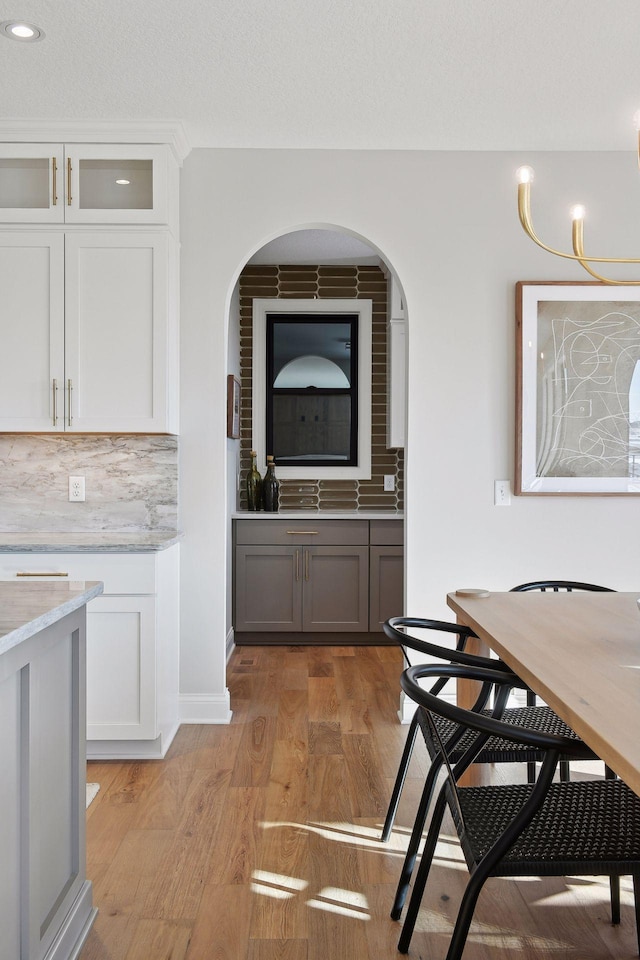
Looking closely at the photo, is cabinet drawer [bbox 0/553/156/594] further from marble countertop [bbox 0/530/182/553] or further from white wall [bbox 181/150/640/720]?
white wall [bbox 181/150/640/720]

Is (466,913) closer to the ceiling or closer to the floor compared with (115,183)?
closer to the floor

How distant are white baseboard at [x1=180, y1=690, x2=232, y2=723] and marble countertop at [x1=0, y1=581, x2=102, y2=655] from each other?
173 cm

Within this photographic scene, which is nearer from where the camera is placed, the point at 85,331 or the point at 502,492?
the point at 85,331

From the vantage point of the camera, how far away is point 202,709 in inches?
135

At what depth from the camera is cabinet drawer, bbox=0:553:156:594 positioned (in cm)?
291

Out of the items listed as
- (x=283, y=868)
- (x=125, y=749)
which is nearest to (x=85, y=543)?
(x=125, y=749)

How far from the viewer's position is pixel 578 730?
4.13 feet

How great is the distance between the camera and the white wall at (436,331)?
3.44 meters

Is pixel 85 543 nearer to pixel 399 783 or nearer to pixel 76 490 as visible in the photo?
pixel 76 490

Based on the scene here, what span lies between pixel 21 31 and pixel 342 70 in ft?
3.62

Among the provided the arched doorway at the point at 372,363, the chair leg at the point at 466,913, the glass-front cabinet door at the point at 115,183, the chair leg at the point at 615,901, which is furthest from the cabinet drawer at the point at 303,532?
the chair leg at the point at 466,913

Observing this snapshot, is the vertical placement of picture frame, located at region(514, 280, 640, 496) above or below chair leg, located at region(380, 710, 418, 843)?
above

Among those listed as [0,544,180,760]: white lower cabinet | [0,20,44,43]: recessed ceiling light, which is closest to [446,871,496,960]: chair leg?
[0,544,180,760]: white lower cabinet

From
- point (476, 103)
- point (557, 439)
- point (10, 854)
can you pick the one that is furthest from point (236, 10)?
point (10, 854)
